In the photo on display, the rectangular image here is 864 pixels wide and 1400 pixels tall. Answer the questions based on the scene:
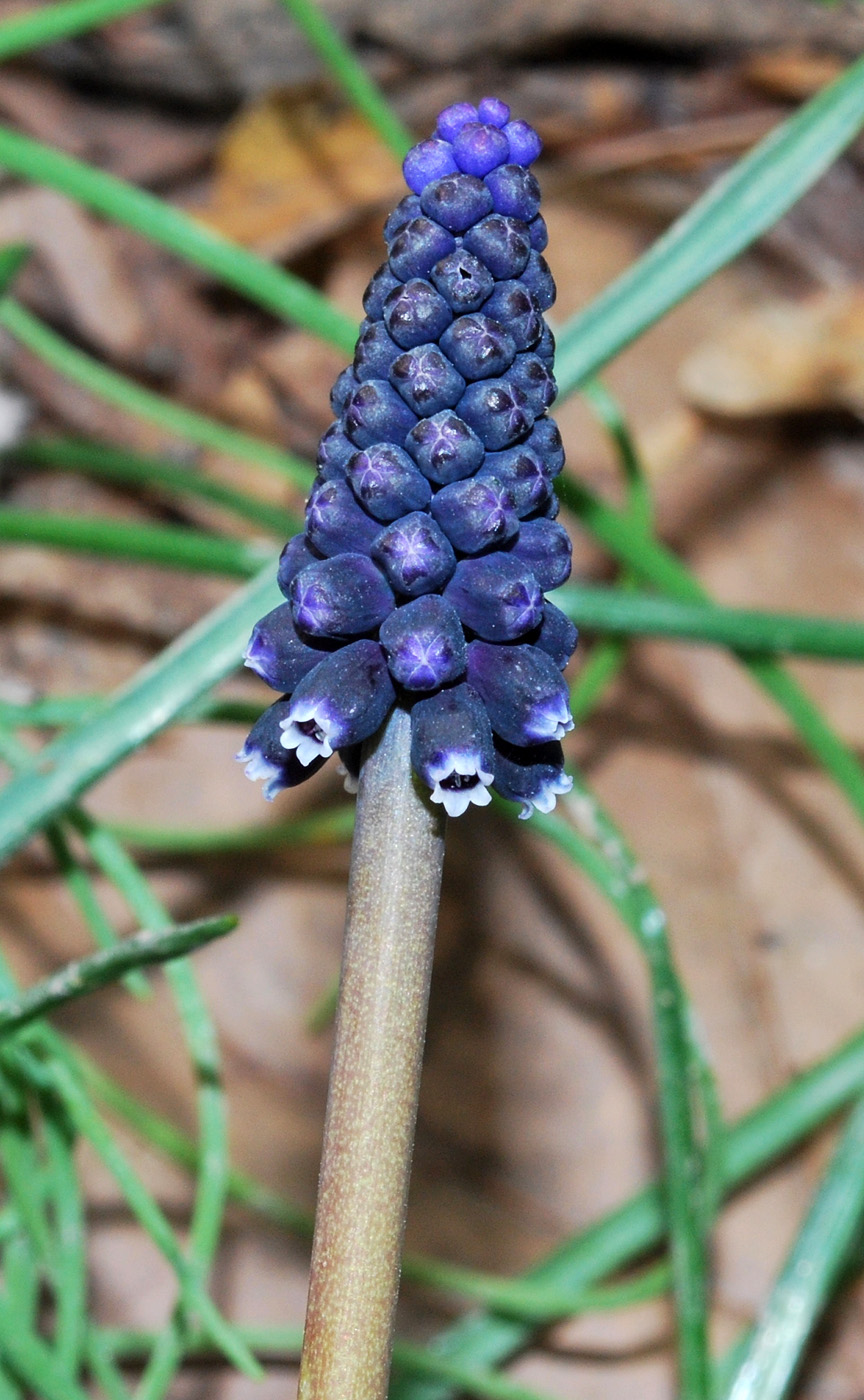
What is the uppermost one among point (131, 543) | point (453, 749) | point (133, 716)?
A: point (131, 543)

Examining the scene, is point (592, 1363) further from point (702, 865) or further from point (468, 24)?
point (468, 24)

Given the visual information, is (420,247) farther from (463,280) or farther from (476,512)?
(476,512)

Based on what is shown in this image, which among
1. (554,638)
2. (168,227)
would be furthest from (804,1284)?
(168,227)

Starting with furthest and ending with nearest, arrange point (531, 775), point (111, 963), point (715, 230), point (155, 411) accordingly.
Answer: point (155, 411), point (715, 230), point (111, 963), point (531, 775)

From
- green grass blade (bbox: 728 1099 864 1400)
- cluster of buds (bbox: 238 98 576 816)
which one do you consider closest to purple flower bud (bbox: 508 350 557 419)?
cluster of buds (bbox: 238 98 576 816)

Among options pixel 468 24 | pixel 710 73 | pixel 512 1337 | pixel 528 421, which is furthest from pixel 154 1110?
pixel 710 73

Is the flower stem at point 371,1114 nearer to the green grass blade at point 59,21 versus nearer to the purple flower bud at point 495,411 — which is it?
the purple flower bud at point 495,411
